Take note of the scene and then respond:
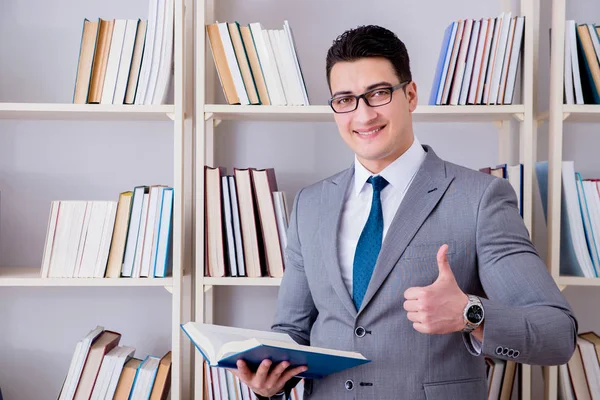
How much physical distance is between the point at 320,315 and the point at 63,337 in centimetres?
123

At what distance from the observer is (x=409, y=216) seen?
1320 mm

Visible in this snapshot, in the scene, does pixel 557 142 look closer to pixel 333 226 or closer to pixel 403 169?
Answer: pixel 403 169

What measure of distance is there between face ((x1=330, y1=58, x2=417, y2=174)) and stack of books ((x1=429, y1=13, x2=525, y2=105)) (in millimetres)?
525

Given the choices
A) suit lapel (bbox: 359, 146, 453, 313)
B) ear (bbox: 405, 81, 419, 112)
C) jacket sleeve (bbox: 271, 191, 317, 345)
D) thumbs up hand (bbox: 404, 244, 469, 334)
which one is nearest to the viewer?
thumbs up hand (bbox: 404, 244, 469, 334)

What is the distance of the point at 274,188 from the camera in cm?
195

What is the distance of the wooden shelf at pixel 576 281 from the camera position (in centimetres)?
178

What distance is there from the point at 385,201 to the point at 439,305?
40 centimetres

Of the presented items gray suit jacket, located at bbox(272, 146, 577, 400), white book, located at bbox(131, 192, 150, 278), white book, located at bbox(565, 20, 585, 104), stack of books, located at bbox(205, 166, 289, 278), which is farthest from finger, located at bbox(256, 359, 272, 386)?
white book, located at bbox(565, 20, 585, 104)

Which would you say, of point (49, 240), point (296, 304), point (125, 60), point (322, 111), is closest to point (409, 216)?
point (296, 304)

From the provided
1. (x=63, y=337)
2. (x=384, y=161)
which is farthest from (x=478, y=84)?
(x=63, y=337)

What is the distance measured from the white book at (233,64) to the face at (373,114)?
0.54 metres

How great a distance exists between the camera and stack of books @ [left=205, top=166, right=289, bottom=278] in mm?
1863

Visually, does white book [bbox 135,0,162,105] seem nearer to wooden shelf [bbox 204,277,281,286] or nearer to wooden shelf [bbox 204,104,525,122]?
wooden shelf [bbox 204,104,525,122]

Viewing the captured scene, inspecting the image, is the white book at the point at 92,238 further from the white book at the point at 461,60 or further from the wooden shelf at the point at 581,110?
the wooden shelf at the point at 581,110
